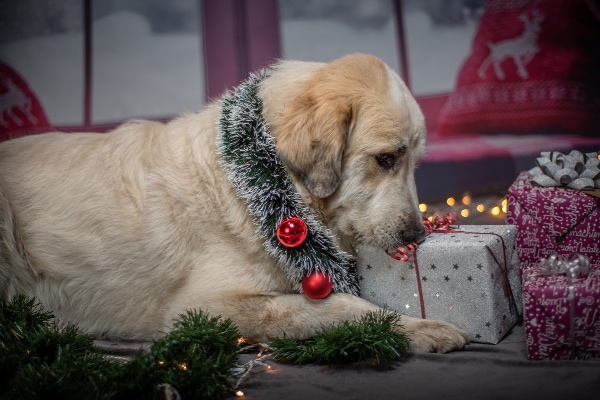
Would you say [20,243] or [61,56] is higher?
[61,56]

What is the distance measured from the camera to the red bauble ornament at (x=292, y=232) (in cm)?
283

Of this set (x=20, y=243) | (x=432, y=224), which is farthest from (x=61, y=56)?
(x=432, y=224)

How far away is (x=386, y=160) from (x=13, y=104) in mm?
3265

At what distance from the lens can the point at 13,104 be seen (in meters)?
4.95

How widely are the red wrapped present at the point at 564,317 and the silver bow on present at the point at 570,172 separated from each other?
71 centimetres

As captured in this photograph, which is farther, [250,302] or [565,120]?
[565,120]

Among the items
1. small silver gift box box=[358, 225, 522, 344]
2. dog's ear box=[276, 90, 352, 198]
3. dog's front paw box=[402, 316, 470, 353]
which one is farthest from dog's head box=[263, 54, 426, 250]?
dog's front paw box=[402, 316, 470, 353]

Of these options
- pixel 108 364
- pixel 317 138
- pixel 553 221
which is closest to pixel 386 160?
pixel 317 138

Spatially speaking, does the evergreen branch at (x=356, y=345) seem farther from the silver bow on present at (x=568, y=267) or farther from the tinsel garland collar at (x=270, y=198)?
the silver bow on present at (x=568, y=267)

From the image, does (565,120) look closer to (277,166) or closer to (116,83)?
(277,166)

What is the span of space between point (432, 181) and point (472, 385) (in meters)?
2.95

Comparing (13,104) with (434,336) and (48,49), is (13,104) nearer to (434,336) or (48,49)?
(48,49)

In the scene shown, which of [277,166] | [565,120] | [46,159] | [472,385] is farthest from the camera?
[565,120]

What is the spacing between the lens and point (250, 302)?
286 centimetres
